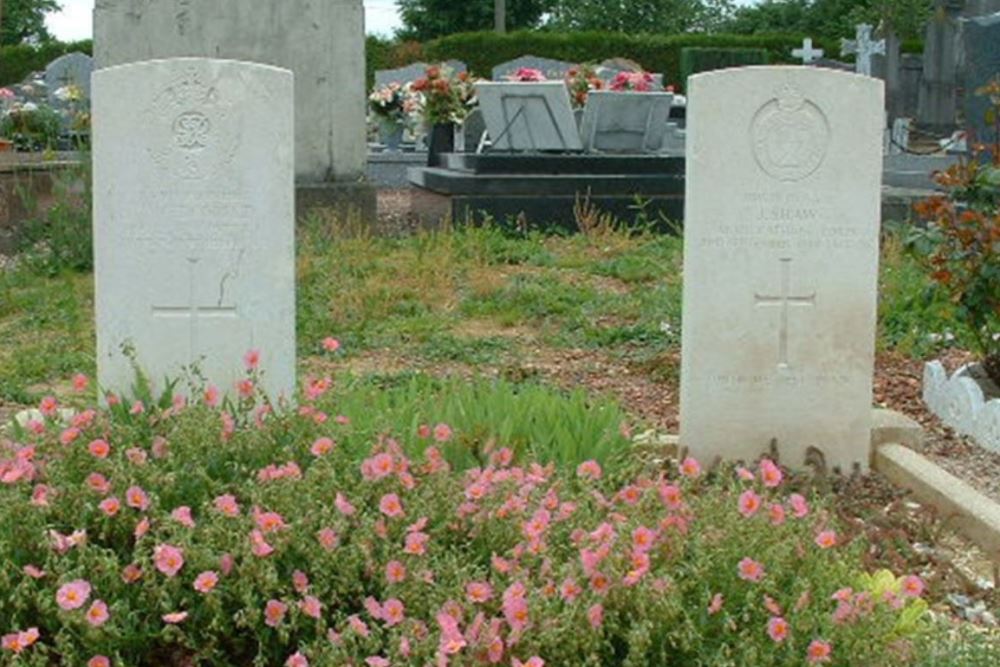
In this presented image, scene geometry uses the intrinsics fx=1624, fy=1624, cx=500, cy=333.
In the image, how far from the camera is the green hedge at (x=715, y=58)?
30469 millimetres

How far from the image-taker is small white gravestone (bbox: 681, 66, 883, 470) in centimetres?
495

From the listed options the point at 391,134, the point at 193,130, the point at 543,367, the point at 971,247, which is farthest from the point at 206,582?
the point at 391,134

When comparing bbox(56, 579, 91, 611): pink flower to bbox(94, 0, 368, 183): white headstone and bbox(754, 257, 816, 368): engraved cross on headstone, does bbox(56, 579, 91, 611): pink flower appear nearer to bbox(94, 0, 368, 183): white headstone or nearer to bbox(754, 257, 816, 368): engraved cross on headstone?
bbox(754, 257, 816, 368): engraved cross on headstone

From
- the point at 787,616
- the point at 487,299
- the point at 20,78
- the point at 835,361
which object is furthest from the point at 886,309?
the point at 20,78

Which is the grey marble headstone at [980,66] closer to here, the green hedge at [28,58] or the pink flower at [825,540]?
the pink flower at [825,540]

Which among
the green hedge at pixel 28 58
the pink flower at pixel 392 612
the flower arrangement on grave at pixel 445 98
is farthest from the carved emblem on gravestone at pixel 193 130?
the green hedge at pixel 28 58

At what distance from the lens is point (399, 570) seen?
3043 millimetres

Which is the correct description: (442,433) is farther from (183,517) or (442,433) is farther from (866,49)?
(866,49)

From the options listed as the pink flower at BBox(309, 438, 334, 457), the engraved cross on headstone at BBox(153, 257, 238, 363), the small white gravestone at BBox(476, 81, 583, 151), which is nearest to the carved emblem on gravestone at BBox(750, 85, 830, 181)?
the engraved cross on headstone at BBox(153, 257, 238, 363)

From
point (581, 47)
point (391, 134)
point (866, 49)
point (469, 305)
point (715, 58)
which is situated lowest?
point (469, 305)

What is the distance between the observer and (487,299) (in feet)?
27.6

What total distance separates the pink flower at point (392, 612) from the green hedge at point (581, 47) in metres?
30.3

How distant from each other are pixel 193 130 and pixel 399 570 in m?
2.36

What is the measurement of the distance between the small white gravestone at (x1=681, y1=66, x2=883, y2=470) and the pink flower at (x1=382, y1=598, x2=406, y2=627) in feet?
7.46
